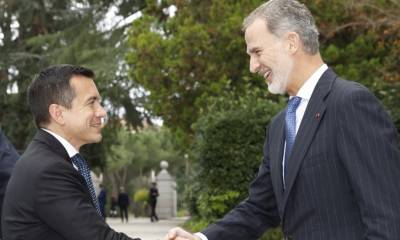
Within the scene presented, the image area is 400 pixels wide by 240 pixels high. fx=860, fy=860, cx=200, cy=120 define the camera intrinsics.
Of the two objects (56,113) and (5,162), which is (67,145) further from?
(5,162)

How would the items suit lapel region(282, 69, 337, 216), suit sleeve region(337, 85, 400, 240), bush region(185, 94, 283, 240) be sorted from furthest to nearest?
1. bush region(185, 94, 283, 240)
2. suit lapel region(282, 69, 337, 216)
3. suit sleeve region(337, 85, 400, 240)

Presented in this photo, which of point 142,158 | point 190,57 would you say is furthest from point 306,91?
point 142,158

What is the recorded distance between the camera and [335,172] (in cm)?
343

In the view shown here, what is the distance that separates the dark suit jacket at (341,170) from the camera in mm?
3266

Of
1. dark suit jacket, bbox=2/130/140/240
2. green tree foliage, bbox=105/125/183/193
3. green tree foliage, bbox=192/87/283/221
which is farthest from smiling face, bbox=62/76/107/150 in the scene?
green tree foliage, bbox=105/125/183/193

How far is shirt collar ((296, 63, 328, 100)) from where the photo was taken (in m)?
3.70

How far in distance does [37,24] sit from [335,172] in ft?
96.5

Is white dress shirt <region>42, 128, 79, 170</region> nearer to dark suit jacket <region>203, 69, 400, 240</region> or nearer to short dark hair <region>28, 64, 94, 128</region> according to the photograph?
short dark hair <region>28, 64, 94, 128</region>

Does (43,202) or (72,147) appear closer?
(43,202)

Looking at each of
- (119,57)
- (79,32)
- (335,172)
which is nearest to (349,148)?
(335,172)

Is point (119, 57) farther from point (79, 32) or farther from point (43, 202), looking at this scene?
point (43, 202)

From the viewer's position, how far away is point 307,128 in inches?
141

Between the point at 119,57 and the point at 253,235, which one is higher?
the point at 253,235

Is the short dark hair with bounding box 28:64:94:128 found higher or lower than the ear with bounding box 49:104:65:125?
higher
